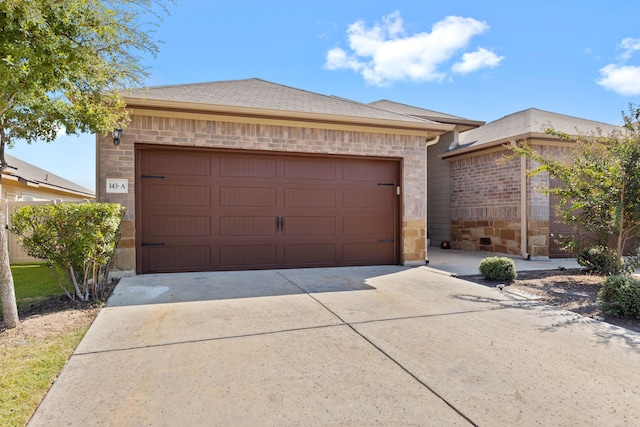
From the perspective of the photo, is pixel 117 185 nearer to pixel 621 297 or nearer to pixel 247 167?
pixel 247 167

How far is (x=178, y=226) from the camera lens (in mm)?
7066

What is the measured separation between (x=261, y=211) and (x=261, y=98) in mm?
2439

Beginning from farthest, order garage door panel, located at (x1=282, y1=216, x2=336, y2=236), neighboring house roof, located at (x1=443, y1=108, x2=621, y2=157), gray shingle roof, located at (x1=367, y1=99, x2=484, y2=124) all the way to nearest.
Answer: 1. gray shingle roof, located at (x1=367, y1=99, x2=484, y2=124)
2. neighboring house roof, located at (x1=443, y1=108, x2=621, y2=157)
3. garage door panel, located at (x1=282, y1=216, x2=336, y2=236)

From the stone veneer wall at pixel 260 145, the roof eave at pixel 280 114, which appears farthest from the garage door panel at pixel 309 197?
the roof eave at pixel 280 114

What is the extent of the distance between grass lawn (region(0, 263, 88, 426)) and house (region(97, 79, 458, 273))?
2.75m

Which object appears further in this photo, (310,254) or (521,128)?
(521,128)

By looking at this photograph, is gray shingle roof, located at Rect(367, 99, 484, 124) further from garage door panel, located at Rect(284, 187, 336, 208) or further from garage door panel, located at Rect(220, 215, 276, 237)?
garage door panel, located at Rect(220, 215, 276, 237)

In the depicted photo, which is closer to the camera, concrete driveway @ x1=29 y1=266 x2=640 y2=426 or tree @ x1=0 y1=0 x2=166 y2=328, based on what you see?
concrete driveway @ x1=29 y1=266 x2=640 y2=426

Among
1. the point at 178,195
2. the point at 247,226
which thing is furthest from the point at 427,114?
the point at 178,195

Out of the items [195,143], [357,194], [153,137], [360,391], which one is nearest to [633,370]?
[360,391]

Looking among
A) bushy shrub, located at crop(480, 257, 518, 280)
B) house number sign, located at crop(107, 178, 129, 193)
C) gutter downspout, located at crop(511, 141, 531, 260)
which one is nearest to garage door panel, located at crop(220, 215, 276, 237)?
house number sign, located at crop(107, 178, 129, 193)

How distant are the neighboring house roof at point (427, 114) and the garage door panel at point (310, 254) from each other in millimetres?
6513

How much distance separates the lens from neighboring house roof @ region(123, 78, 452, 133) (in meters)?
6.63

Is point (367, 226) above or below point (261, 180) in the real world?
below
